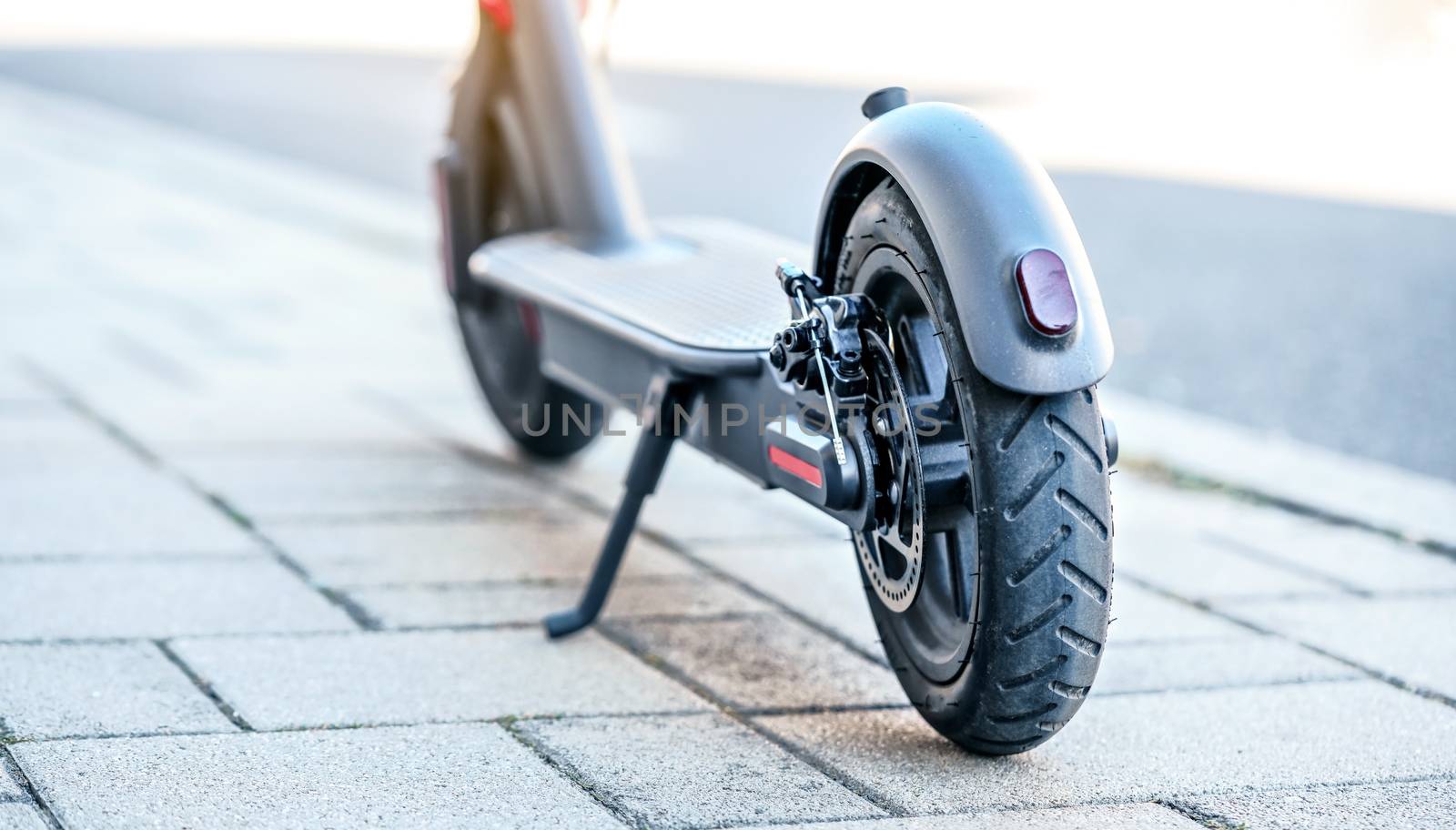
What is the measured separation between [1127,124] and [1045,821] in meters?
8.53

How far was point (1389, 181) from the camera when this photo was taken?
773 centimetres

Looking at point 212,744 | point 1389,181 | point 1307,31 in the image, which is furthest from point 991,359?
point 1307,31

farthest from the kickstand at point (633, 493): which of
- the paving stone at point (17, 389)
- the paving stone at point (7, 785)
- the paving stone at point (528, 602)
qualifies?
the paving stone at point (17, 389)

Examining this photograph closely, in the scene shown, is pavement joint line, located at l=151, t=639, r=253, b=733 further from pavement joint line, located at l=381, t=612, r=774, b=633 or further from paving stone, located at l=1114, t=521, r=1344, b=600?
paving stone, located at l=1114, t=521, r=1344, b=600

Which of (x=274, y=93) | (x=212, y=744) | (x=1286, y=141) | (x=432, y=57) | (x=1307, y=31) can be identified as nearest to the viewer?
(x=212, y=744)

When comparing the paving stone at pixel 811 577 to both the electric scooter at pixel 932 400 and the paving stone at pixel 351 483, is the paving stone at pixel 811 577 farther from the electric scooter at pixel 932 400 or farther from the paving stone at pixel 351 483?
the paving stone at pixel 351 483

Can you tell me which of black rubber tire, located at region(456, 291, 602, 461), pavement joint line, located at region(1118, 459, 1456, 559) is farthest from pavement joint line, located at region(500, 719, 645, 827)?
pavement joint line, located at region(1118, 459, 1456, 559)

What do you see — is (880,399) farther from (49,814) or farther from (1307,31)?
(1307,31)

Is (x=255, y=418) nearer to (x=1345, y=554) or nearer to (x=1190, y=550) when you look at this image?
(x=1190, y=550)

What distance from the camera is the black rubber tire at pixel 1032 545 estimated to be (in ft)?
6.15

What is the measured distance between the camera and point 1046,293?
6.15 ft

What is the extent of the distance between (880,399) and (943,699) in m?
0.37

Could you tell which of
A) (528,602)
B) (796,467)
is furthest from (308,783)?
(528,602)

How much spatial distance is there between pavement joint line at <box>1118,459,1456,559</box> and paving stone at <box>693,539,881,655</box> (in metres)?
0.87
